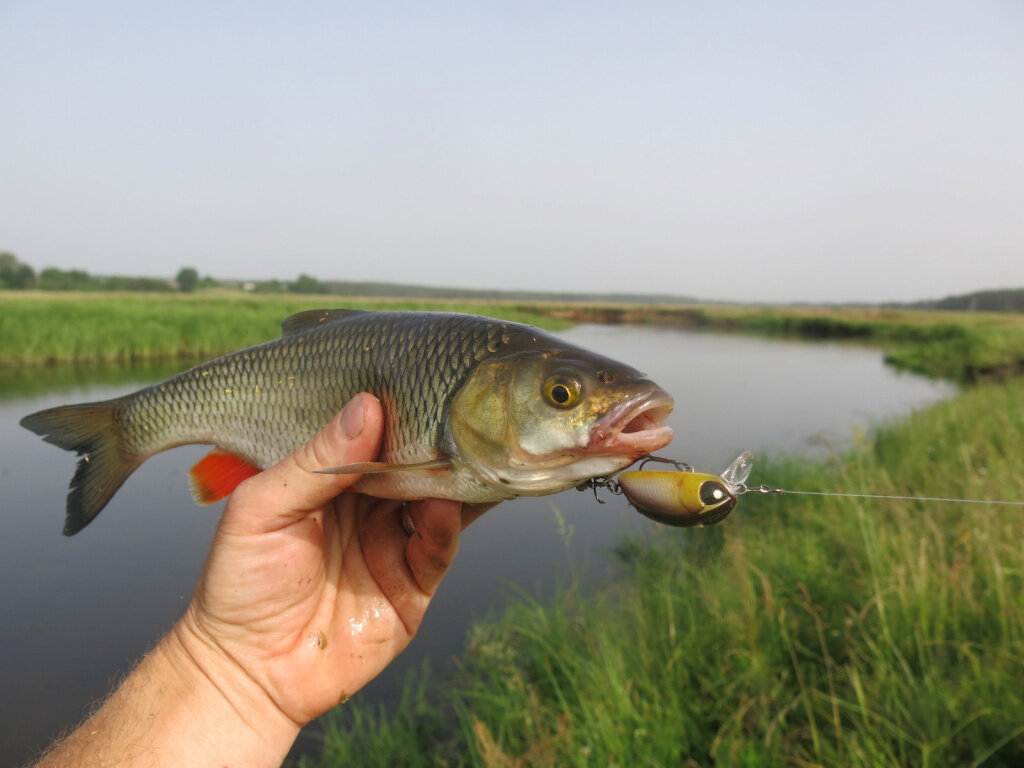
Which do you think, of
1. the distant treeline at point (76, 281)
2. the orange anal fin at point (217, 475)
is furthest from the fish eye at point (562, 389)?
the distant treeline at point (76, 281)

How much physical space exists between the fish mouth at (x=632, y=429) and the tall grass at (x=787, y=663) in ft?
7.34

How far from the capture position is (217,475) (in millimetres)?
2451

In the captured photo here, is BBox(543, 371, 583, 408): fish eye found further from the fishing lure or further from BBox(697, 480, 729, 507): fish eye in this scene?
BBox(697, 480, 729, 507): fish eye

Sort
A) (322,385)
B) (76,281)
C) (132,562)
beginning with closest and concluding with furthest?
(322,385)
(132,562)
(76,281)

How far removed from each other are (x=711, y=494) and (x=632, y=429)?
0.90ft

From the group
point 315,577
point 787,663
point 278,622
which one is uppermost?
point 315,577

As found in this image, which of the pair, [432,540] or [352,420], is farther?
[432,540]

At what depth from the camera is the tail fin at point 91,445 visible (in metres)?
2.43

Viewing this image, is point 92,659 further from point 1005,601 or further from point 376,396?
point 1005,601

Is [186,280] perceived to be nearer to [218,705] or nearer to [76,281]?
[76,281]

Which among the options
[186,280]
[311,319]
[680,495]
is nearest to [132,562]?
[311,319]

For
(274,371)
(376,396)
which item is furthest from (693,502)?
(274,371)

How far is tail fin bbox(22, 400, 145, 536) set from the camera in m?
2.43

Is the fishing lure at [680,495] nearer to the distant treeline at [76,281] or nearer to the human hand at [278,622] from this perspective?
the human hand at [278,622]
